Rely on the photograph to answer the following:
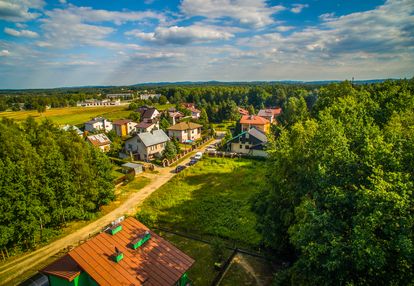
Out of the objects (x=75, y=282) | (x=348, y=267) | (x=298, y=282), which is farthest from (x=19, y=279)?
(x=348, y=267)

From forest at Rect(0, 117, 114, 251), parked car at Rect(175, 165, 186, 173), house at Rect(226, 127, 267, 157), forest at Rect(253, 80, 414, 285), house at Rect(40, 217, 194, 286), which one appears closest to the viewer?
forest at Rect(253, 80, 414, 285)

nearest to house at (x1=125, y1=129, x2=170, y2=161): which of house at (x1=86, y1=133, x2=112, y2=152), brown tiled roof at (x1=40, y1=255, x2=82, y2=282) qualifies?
house at (x1=86, y1=133, x2=112, y2=152)

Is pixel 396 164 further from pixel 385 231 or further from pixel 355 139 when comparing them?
pixel 355 139

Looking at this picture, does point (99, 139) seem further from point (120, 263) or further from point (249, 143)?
point (120, 263)

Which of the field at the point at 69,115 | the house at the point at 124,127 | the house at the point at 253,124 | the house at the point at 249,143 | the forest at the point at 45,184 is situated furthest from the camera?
the field at the point at 69,115

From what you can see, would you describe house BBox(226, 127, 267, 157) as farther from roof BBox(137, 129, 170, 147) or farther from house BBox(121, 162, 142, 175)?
house BBox(121, 162, 142, 175)

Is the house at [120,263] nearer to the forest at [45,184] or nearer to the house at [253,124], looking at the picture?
the forest at [45,184]

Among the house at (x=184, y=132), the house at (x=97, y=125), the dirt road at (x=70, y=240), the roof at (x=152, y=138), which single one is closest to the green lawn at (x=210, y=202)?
the dirt road at (x=70, y=240)
